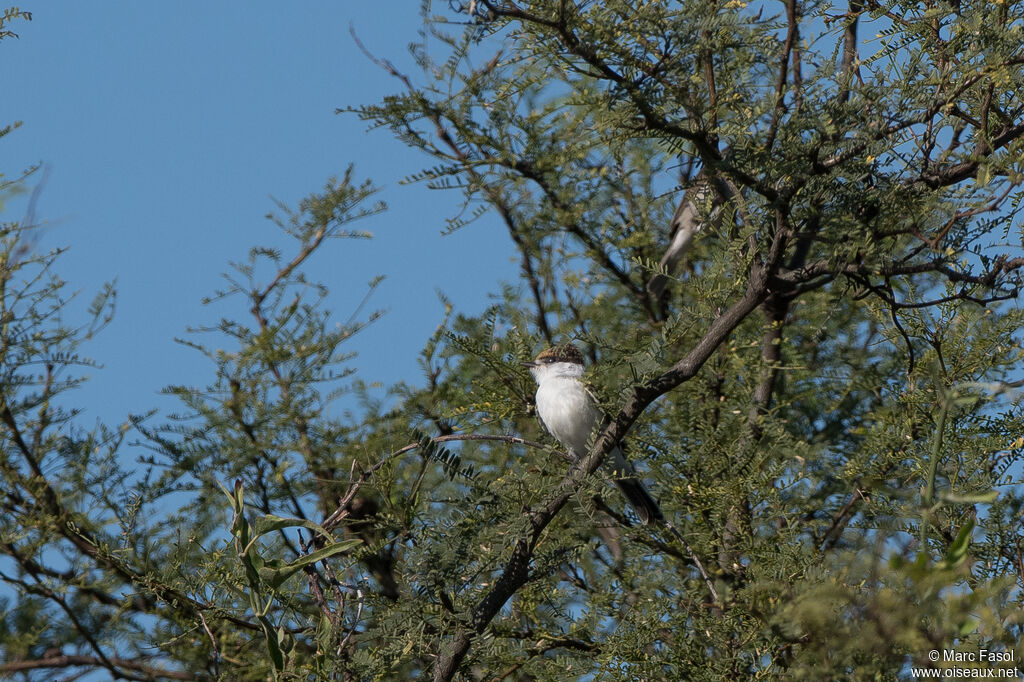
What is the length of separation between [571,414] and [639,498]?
513mm

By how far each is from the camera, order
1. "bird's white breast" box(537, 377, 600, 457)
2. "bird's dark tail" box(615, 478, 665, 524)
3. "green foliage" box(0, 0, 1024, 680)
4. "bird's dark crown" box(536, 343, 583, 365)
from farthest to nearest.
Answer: "bird's dark crown" box(536, 343, 583, 365) → "bird's white breast" box(537, 377, 600, 457) → "bird's dark tail" box(615, 478, 665, 524) → "green foliage" box(0, 0, 1024, 680)

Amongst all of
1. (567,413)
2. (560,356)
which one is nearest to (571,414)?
(567,413)

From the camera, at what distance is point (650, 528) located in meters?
3.96

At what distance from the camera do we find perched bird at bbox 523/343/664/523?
4.45m

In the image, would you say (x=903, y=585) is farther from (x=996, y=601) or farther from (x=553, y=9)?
Result: (x=553, y=9)

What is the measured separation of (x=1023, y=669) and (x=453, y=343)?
6.43 ft

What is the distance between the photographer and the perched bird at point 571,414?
4449 millimetres

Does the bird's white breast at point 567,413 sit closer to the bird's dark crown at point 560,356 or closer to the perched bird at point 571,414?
the perched bird at point 571,414

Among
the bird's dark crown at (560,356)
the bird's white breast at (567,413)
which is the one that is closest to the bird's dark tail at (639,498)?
the bird's white breast at (567,413)

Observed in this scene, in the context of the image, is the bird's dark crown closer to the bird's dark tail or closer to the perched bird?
the perched bird

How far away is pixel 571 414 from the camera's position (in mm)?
4703

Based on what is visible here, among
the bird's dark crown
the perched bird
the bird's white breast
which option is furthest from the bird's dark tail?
the bird's dark crown

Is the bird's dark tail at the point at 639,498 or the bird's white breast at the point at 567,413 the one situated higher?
the bird's white breast at the point at 567,413

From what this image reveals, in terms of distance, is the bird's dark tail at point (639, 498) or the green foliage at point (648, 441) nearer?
the green foliage at point (648, 441)
